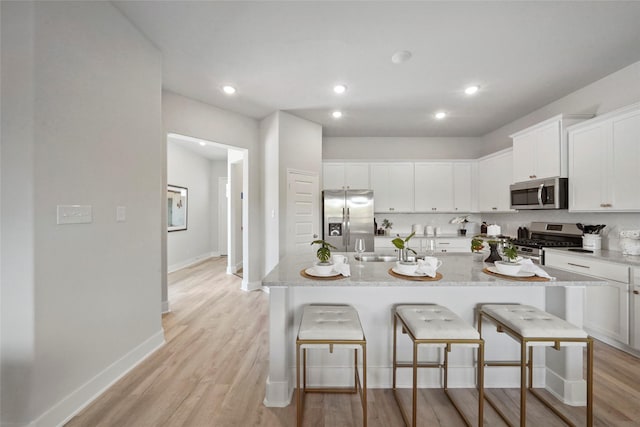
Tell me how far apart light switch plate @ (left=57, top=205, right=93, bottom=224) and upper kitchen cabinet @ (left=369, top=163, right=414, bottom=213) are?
161 inches

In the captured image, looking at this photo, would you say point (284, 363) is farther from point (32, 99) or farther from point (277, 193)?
point (277, 193)

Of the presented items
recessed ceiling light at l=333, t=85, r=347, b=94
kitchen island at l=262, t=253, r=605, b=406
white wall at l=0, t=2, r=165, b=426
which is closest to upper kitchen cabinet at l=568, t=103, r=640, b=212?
kitchen island at l=262, t=253, r=605, b=406

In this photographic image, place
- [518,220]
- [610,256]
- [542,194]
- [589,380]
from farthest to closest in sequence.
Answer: [518,220], [542,194], [610,256], [589,380]

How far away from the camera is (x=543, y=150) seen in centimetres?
324

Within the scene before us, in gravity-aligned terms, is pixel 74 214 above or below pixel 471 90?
below

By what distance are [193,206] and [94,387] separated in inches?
201

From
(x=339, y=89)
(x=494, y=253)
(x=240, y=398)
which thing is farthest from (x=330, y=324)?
(x=339, y=89)

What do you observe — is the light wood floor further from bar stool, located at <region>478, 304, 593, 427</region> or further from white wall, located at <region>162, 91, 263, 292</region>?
white wall, located at <region>162, 91, 263, 292</region>

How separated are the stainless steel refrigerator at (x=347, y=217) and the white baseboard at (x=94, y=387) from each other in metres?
2.80

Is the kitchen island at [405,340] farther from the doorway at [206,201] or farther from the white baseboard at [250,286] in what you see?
the doorway at [206,201]

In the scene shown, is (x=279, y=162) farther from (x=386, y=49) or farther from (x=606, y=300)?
(x=606, y=300)

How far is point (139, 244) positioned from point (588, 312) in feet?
14.7

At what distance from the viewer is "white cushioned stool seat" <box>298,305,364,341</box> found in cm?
140

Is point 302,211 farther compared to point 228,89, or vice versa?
point 302,211
